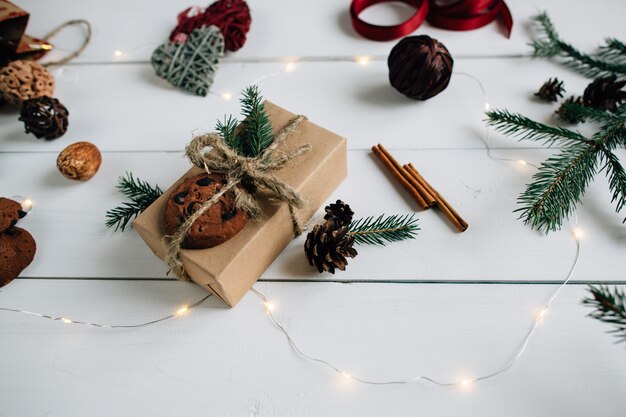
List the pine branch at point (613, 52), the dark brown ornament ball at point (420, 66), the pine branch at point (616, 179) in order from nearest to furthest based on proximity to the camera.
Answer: the pine branch at point (616, 179) < the dark brown ornament ball at point (420, 66) < the pine branch at point (613, 52)

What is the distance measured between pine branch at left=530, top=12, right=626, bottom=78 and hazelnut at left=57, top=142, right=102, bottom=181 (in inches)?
37.8

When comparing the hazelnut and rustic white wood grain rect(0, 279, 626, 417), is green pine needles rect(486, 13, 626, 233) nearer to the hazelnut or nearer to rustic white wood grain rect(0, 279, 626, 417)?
rustic white wood grain rect(0, 279, 626, 417)

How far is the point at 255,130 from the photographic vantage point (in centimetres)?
78

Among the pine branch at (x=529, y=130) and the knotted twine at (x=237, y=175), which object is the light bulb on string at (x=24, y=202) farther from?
the pine branch at (x=529, y=130)

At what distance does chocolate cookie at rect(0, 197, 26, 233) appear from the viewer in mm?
801

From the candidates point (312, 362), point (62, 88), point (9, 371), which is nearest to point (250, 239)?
point (312, 362)

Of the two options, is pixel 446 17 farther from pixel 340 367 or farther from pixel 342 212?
pixel 340 367

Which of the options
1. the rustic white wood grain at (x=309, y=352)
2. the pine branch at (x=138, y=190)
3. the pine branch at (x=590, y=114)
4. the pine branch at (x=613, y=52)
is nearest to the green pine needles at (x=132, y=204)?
the pine branch at (x=138, y=190)

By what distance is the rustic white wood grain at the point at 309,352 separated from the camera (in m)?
0.69

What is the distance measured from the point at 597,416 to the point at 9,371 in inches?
35.1

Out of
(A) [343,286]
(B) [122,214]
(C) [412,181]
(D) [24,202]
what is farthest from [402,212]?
(D) [24,202]

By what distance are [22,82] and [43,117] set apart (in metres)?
0.11

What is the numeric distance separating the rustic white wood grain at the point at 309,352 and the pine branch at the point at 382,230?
0.08 meters

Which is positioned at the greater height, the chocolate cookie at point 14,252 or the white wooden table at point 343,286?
the chocolate cookie at point 14,252
